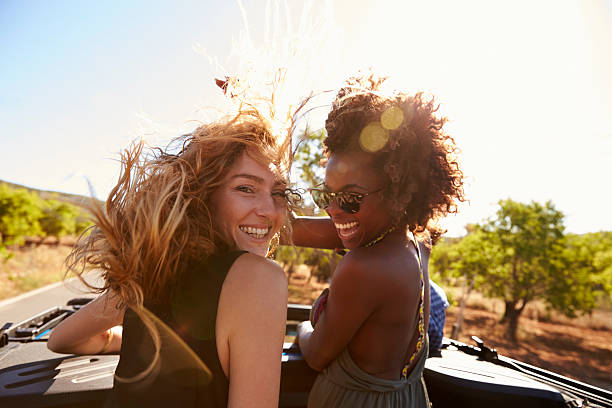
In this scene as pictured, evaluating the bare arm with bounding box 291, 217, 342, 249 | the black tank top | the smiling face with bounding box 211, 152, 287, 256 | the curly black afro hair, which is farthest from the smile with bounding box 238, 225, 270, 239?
the bare arm with bounding box 291, 217, 342, 249

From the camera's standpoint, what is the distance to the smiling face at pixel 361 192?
1.65m

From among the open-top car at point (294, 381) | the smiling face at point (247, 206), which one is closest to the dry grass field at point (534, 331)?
the open-top car at point (294, 381)

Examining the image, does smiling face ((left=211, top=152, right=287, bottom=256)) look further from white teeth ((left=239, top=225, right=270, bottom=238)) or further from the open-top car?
the open-top car

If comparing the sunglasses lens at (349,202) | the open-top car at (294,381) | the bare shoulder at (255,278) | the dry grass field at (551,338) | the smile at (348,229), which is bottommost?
the dry grass field at (551,338)

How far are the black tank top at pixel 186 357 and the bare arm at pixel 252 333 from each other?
0.13 feet

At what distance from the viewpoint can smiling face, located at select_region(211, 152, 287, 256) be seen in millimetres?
1334

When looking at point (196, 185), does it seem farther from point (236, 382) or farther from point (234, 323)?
point (236, 382)

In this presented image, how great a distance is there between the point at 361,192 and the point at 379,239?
0.84ft

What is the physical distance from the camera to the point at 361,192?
5.43ft

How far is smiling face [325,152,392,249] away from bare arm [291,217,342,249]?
0.71 m

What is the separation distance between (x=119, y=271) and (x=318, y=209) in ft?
3.98

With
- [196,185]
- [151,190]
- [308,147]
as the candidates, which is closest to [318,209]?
[196,185]

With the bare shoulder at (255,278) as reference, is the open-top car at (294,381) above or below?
below

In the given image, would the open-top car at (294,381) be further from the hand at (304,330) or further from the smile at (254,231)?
the smile at (254,231)
